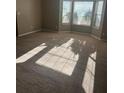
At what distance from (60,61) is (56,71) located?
61cm

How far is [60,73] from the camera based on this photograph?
9.47ft

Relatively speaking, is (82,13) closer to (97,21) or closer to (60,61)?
(97,21)

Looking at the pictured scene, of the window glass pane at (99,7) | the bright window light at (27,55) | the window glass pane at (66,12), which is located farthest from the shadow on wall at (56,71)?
the window glass pane at (66,12)

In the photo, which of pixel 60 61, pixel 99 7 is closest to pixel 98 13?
pixel 99 7

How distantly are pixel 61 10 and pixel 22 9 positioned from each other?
2.44 m

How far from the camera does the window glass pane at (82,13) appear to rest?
7.41 m

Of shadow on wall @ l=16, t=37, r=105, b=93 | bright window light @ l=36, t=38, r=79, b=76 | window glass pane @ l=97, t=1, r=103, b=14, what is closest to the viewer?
shadow on wall @ l=16, t=37, r=105, b=93

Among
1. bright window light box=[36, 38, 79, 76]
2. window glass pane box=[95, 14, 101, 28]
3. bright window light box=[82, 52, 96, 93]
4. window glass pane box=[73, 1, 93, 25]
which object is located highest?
window glass pane box=[73, 1, 93, 25]

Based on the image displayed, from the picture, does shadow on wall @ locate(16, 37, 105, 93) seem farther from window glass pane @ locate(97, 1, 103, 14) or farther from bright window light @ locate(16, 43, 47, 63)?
window glass pane @ locate(97, 1, 103, 14)

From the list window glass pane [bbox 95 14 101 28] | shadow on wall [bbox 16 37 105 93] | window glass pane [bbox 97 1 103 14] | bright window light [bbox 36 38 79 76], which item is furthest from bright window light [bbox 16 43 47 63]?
window glass pane [bbox 97 1 103 14]

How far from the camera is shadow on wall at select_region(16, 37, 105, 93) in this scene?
2.37 metres

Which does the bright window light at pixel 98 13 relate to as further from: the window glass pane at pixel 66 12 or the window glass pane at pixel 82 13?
the window glass pane at pixel 66 12
